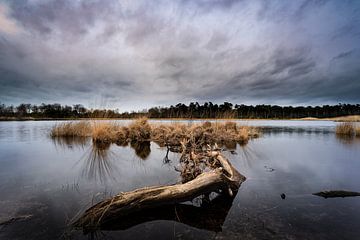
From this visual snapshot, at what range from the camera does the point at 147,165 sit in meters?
5.37

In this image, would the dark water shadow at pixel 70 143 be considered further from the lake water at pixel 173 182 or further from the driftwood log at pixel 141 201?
the driftwood log at pixel 141 201

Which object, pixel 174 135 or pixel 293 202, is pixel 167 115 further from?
pixel 293 202

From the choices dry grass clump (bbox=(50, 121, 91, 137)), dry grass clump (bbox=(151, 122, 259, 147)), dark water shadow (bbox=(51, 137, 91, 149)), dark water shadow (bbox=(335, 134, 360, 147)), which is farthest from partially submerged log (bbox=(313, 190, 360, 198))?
dry grass clump (bbox=(50, 121, 91, 137))

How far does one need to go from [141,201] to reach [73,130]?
41.8 ft

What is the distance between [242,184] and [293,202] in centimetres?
100

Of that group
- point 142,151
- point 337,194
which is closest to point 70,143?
point 142,151

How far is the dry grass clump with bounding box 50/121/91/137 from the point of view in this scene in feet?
41.3

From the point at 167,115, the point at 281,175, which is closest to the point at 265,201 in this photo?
the point at 281,175

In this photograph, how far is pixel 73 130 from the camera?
1318 centimetres

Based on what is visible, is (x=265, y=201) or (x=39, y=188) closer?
(x=265, y=201)

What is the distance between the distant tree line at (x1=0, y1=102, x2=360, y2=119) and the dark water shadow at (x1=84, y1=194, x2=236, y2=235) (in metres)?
9.46

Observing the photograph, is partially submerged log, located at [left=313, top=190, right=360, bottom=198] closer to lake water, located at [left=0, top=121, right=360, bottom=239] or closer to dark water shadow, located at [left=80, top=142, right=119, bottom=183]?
lake water, located at [left=0, top=121, right=360, bottom=239]

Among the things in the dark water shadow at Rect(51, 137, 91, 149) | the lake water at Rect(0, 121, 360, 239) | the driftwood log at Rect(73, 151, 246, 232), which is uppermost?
the driftwood log at Rect(73, 151, 246, 232)

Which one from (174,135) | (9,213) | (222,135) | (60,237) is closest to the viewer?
(60,237)
